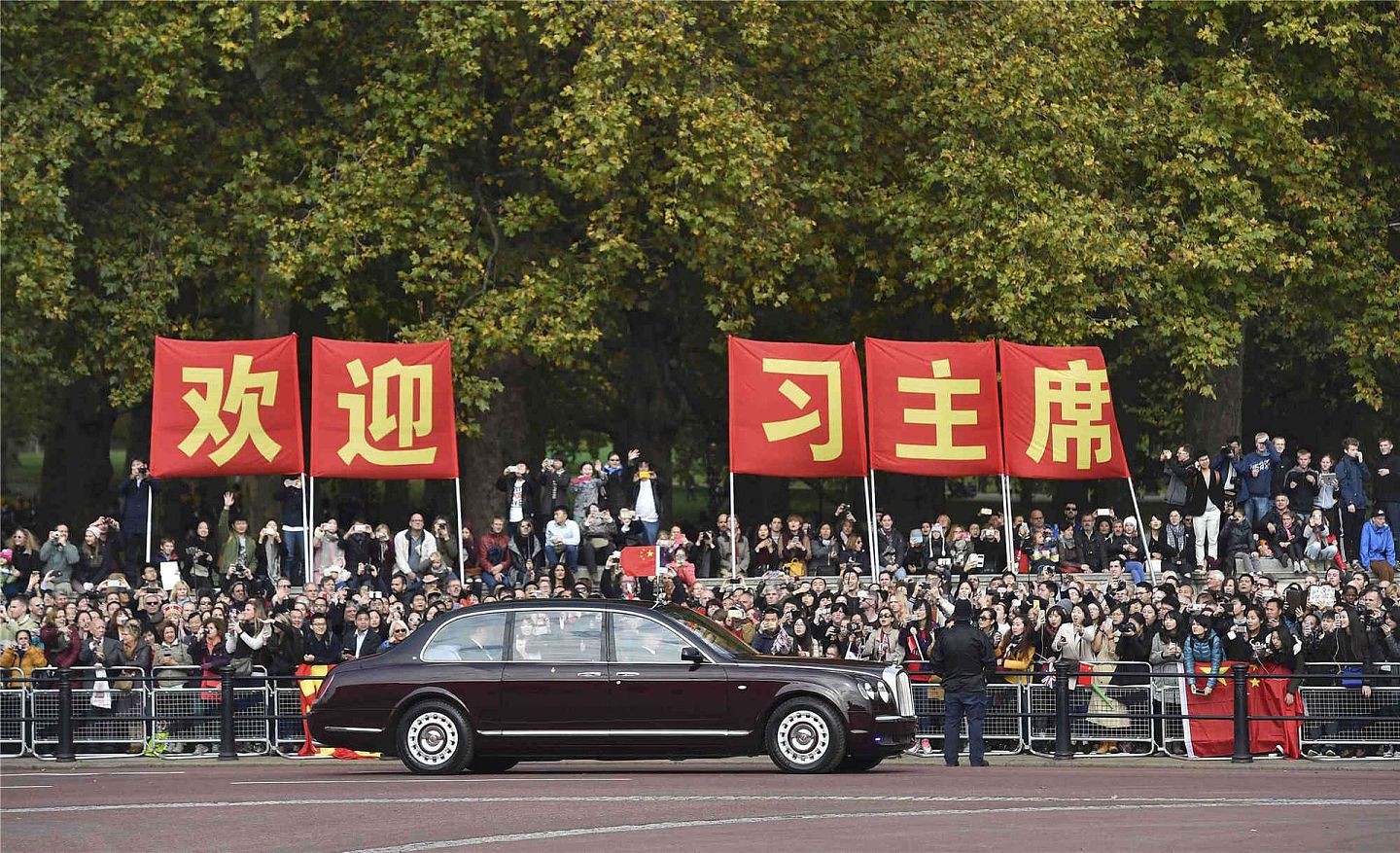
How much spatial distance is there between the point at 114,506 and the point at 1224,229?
2284 cm

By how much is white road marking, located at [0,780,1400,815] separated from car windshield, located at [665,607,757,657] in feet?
8.62

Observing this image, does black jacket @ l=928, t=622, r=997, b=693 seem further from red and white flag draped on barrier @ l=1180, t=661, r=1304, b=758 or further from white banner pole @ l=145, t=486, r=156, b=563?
white banner pole @ l=145, t=486, r=156, b=563

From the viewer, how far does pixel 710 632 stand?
63.3 feet

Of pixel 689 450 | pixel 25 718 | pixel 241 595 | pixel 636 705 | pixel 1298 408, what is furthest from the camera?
pixel 689 450

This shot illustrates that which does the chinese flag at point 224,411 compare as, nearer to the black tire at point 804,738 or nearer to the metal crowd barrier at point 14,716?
the metal crowd barrier at point 14,716

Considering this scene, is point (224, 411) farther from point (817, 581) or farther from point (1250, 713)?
point (1250, 713)

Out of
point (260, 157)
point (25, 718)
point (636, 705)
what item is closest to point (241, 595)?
point (25, 718)

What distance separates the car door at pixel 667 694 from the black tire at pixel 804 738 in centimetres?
40

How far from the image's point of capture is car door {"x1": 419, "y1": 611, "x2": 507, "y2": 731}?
19000 millimetres

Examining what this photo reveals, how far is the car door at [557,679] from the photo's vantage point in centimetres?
1884

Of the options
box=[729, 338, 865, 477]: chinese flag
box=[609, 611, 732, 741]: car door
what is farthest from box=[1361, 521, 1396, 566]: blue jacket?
box=[609, 611, 732, 741]: car door

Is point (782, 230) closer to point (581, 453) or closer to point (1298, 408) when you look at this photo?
point (1298, 408)

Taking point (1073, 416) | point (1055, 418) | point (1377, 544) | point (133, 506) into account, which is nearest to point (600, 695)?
point (1055, 418)

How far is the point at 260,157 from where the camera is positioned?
117 feet
